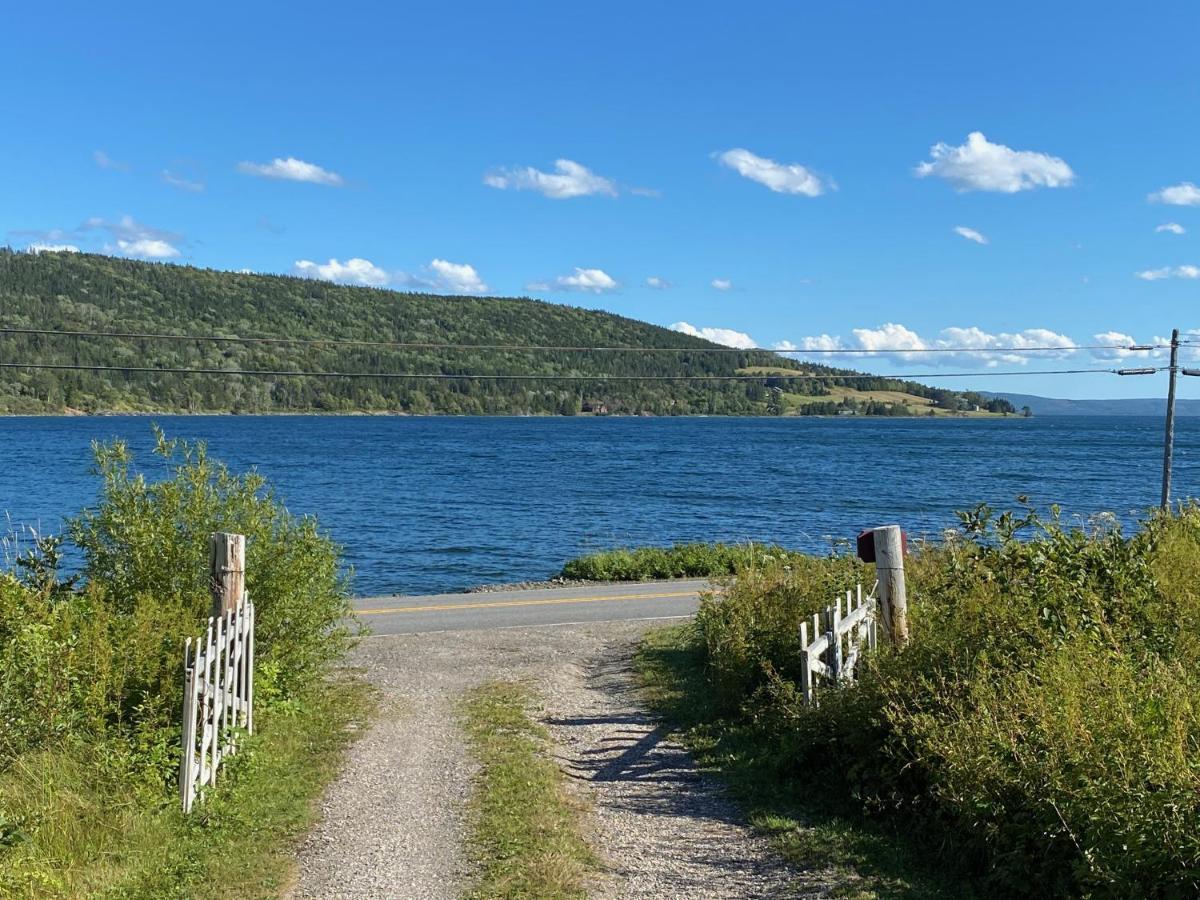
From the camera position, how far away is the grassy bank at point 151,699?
690 centimetres

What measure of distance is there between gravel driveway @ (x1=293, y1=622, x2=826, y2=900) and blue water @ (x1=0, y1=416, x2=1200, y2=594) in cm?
1540

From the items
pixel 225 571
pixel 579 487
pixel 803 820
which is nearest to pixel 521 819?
pixel 803 820

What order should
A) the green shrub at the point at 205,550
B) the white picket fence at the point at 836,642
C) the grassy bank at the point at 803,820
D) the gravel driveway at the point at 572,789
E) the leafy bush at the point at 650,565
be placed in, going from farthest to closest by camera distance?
the leafy bush at the point at 650,565, the green shrub at the point at 205,550, the white picket fence at the point at 836,642, the gravel driveway at the point at 572,789, the grassy bank at the point at 803,820

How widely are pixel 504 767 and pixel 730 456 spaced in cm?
9535

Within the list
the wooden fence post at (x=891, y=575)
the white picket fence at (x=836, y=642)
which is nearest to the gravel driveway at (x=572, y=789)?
the white picket fence at (x=836, y=642)

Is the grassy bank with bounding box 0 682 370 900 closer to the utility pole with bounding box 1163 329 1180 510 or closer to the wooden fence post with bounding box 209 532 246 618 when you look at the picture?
the wooden fence post with bounding box 209 532 246 618

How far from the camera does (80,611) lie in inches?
391

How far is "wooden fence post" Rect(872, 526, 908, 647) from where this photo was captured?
417 inches

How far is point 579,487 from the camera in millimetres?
68750

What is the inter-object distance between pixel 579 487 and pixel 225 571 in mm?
58866

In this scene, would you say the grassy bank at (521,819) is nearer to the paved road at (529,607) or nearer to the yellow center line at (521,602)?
the paved road at (529,607)

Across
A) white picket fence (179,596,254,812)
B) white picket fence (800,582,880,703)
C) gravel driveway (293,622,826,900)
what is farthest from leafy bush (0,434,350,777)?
white picket fence (800,582,880,703)

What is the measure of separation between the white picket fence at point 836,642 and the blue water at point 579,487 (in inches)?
558

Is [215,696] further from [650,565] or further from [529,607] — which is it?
[650,565]
